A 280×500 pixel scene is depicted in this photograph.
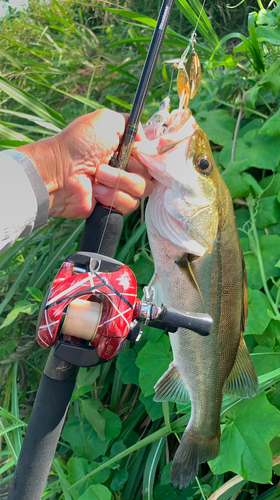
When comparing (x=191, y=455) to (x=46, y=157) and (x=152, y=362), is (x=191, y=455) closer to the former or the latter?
(x=152, y=362)

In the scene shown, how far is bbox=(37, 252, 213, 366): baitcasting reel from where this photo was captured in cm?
92

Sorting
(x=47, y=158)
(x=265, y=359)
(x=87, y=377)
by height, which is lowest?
(x=87, y=377)

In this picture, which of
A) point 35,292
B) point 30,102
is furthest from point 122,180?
point 30,102

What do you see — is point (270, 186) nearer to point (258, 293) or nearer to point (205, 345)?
point (258, 293)

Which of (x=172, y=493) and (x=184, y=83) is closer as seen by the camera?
(x=184, y=83)

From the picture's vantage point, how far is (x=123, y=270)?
982 millimetres

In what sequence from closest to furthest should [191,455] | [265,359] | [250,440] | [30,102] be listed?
1. [191,455]
2. [250,440]
3. [265,359]
4. [30,102]

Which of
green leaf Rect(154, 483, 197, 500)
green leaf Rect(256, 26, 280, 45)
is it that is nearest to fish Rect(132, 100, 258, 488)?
green leaf Rect(154, 483, 197, 500)

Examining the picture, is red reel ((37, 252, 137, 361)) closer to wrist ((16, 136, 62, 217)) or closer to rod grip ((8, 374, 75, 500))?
rod grip ((8, 374, 75, 500))

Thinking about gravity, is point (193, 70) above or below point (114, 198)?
above

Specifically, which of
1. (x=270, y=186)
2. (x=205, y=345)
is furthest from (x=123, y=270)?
(x=270, y=186)

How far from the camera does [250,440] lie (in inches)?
59.6

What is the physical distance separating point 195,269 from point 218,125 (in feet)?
3.92

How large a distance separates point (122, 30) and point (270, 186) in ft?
9.34
